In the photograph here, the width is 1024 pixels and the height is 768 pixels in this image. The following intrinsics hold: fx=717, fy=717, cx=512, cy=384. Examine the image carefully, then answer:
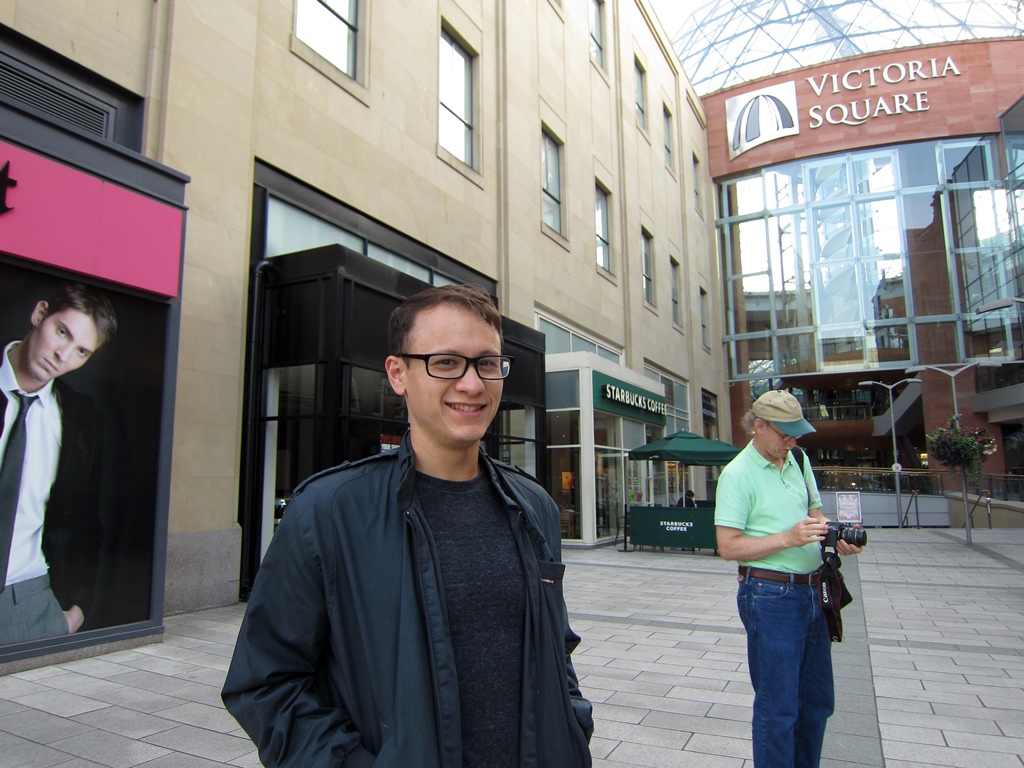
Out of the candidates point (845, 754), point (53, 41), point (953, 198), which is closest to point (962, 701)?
point (845, 754)

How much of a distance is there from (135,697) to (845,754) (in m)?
4.74

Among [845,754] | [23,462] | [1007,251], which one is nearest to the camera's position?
[845,754]

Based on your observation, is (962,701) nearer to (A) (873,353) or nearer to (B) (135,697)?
(B) (135,697)

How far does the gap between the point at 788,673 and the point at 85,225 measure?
6.45m

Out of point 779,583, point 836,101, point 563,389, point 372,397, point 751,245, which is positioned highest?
point 836,101

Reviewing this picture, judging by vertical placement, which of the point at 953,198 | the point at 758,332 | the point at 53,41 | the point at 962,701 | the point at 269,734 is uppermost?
the point at 953,198

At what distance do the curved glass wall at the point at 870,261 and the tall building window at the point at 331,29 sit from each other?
98.3 feet

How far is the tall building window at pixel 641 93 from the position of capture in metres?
26.4

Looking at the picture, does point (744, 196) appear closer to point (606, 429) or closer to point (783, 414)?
point (606, 429)

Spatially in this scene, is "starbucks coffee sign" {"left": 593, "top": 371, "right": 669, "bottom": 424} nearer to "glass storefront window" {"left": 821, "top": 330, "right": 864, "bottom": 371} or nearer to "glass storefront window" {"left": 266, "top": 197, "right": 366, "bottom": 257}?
"glass storefront window" {"left": 266, "top": 197, "right": 366, "bottom": 257}

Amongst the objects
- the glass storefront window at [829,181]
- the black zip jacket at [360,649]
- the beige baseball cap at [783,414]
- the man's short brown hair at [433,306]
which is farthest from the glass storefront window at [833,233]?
the black zip jacket at [360,649]

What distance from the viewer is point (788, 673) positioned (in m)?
3.14

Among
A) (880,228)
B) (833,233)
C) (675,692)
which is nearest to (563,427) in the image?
(675,692)

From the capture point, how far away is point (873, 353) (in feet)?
118
